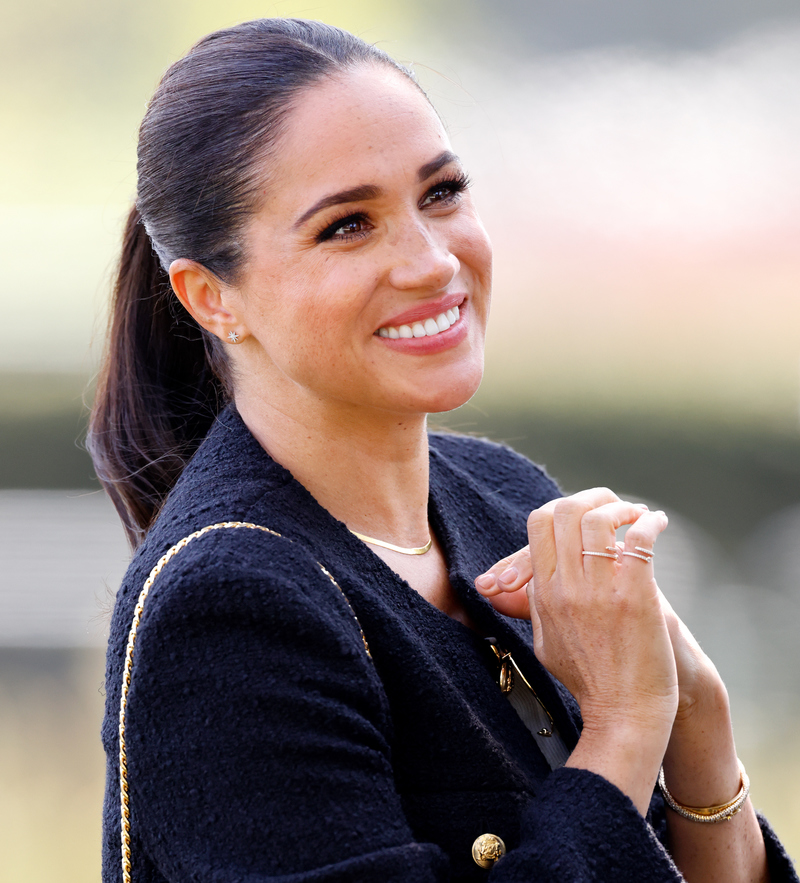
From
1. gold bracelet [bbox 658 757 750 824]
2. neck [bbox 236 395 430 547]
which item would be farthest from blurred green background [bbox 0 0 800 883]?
neck [bbox 236 395 430 547]

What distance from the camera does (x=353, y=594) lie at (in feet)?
4.67

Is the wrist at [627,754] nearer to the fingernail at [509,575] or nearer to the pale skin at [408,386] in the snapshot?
the pale skin at [408,386]

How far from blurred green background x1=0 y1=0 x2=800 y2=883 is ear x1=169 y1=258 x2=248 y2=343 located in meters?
3.41

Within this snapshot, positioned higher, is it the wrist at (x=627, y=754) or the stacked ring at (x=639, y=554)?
the stacked ring at (x=639, y=554)

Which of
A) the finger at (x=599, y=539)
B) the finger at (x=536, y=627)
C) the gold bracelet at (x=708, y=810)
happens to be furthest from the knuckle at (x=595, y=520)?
→ the gold bracelet at (x=708, y=810)

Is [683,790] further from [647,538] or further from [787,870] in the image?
[647,538]

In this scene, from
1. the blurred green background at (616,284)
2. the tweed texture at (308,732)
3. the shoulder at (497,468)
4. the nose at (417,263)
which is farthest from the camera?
the blurred green background at (616,284)

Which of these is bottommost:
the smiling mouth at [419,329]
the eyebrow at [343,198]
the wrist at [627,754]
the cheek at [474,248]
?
the wrist at [627,754]

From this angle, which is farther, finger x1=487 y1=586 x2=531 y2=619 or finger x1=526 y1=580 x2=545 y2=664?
finger x1=487 y1=586 x2=531 y2=619

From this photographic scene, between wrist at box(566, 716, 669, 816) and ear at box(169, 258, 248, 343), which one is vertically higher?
ear at box(169, 258, 248, 343)

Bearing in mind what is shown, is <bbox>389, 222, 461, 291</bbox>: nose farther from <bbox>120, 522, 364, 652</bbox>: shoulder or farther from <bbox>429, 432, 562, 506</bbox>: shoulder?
<bbox>429, 432, 562, 506</bbox>: shoulder

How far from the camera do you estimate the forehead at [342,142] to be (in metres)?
1.47

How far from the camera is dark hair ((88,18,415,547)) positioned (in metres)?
1.51

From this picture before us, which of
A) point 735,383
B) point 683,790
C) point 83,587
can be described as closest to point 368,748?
point 683,790
